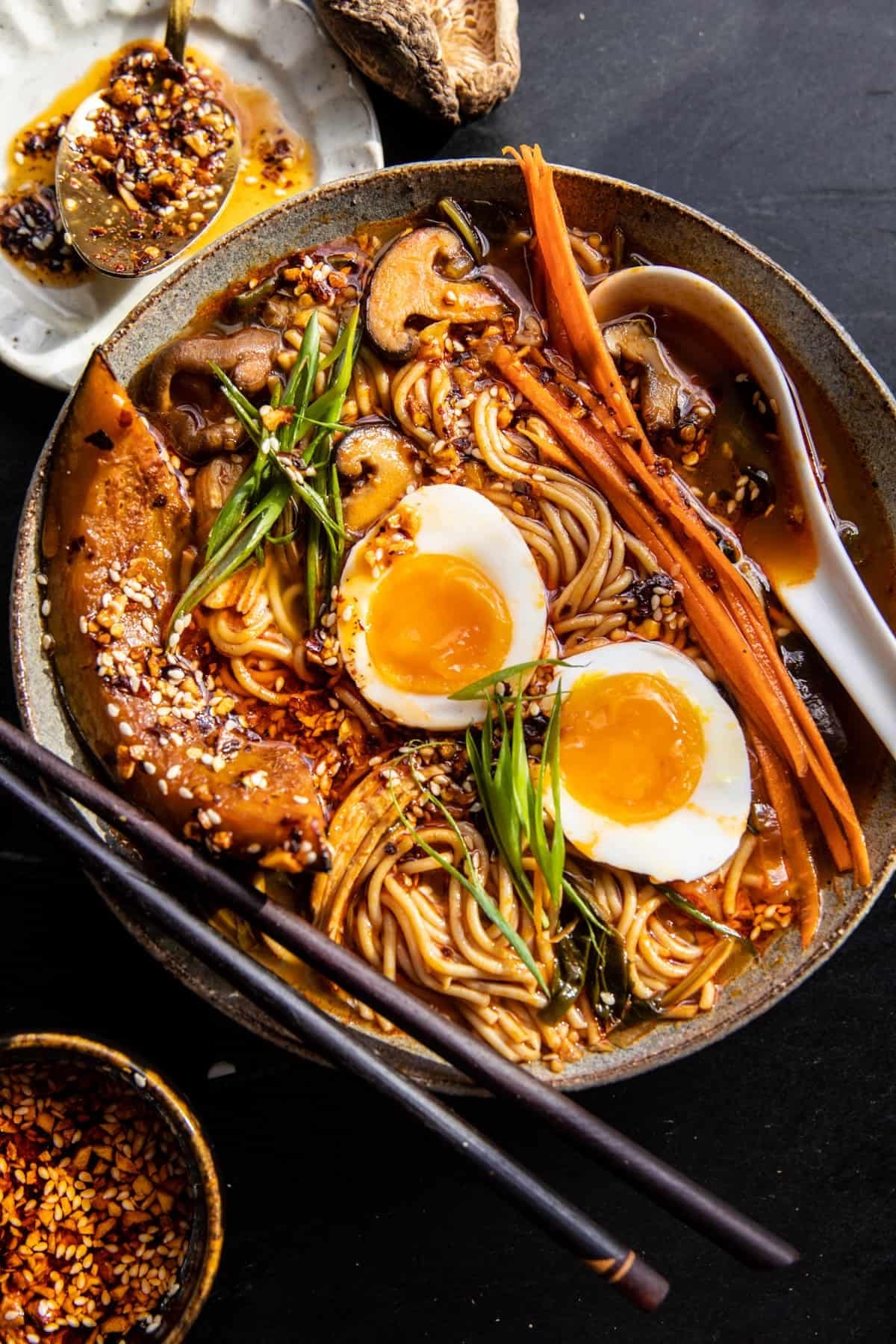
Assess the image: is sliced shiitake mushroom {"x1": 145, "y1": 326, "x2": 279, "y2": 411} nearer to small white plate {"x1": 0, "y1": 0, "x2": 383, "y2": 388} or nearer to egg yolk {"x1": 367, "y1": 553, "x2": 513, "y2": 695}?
small white plate {"x1": 0, "y1": 0, "x2": 383, "y2": 388}

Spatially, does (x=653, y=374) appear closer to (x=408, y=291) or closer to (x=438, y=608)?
(x=408, y=291)

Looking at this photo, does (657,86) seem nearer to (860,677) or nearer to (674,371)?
(674,371)

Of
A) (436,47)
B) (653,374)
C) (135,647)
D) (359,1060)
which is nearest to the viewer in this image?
(359,1060)

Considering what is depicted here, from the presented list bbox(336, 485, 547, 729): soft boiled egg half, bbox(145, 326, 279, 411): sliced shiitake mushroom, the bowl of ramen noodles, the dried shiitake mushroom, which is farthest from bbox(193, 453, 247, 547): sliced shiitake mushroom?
the dried shiitake mushroom

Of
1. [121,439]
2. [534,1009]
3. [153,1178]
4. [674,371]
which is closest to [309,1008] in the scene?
[534,1009]

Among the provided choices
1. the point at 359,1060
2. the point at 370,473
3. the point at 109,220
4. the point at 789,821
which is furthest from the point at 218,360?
the point at 789,821

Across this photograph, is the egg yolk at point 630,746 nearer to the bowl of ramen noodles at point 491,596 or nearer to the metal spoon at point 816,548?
the bowl of ramen noodles at point 491,596

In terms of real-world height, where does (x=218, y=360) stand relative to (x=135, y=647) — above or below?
above

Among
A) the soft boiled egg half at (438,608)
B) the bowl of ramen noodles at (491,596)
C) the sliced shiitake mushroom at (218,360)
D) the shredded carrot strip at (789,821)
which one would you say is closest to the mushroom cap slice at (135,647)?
the bowl of ramen noodles at (491,596)
